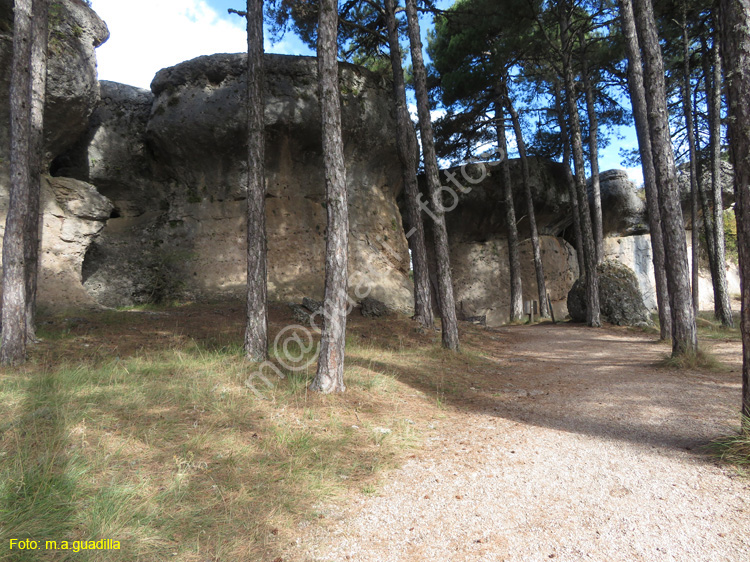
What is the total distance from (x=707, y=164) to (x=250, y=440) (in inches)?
703

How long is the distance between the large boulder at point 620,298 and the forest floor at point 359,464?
777 cm

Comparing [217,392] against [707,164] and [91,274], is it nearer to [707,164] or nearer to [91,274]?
[91,274]

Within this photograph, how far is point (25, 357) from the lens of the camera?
20.0ft

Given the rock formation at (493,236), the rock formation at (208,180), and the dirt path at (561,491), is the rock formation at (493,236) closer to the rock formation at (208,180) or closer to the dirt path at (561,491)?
the rock formation at (208,180)

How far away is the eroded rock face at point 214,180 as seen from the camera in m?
12.5

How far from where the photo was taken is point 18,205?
20.3ft

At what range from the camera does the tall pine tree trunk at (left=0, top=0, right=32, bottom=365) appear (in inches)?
237

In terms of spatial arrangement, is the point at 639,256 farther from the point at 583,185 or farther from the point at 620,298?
the point at 583,185

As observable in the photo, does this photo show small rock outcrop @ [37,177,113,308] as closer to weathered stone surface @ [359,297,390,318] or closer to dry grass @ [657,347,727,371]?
weathered stone surface @ [359,297,390,318]

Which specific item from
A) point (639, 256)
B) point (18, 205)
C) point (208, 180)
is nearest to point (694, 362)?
point (18, 205)

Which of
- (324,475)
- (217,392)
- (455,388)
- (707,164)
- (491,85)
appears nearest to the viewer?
(324,475)

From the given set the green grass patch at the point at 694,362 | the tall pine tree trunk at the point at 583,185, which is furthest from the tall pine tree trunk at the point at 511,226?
the green grass patch at the point at 694,362

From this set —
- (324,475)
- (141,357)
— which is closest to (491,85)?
(141,357)

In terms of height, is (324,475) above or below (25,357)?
below
